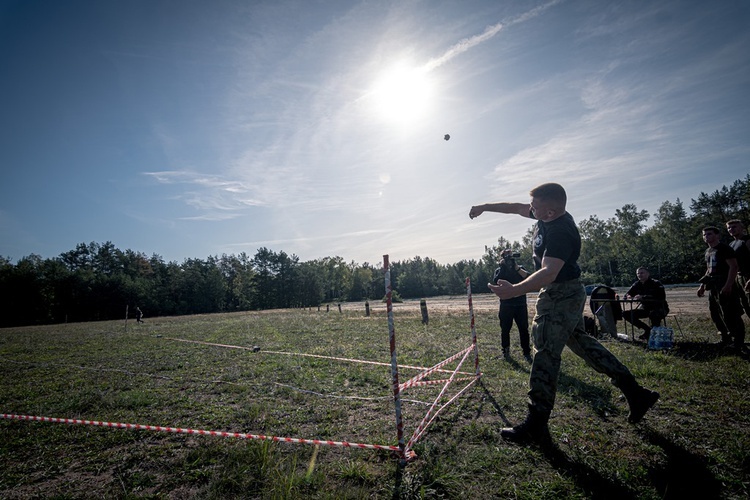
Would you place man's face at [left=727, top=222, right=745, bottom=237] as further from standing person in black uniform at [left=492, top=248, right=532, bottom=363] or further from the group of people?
the group of people

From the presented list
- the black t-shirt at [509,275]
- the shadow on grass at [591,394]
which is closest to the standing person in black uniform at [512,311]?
the black t-shirt at [509,275]

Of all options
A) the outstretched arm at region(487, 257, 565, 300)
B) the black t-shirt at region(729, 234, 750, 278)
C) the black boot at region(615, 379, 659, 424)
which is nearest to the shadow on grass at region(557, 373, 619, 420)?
the black boot at region(615, 379, 659, 424)

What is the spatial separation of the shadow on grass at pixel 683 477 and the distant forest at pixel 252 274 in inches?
1401

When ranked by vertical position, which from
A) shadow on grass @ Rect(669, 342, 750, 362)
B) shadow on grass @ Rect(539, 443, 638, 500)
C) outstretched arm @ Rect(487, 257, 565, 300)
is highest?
outstretched arm @ Rect(487, 257, 565, 300)

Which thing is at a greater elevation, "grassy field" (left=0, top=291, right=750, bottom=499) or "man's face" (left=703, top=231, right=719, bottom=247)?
"man's face" (left=703, top=231, right=719, bottom=247)

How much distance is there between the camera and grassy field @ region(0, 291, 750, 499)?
2.78 meters

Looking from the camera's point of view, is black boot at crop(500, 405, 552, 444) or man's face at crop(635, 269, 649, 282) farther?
man's face at crop(635, 269, 649, 282)

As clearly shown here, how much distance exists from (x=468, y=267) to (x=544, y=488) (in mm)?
99544

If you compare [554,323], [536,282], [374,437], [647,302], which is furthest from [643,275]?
[374,437]

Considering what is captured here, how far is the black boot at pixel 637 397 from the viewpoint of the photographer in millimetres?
3350

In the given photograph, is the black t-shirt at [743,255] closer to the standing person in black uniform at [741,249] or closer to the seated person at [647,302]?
the standing person in black uniform at [741,249]

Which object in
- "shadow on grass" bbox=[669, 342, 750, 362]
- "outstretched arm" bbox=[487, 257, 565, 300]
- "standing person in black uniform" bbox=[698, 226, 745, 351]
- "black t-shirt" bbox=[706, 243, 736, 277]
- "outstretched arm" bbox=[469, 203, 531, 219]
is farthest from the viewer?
"black t-shirt" bbox=[706, 243, 736, 277]

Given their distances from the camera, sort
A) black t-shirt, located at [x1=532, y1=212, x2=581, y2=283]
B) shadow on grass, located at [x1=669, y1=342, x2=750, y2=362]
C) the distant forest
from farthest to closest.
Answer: the distant forest
shadow on grass, located at [x1=669, y1=342, x2=750, y2=362]
black t-shirt, located at [x1=532, y1=212, x2=581, y2=283]

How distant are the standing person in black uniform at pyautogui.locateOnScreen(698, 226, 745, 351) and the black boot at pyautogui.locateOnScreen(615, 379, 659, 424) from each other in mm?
4659
